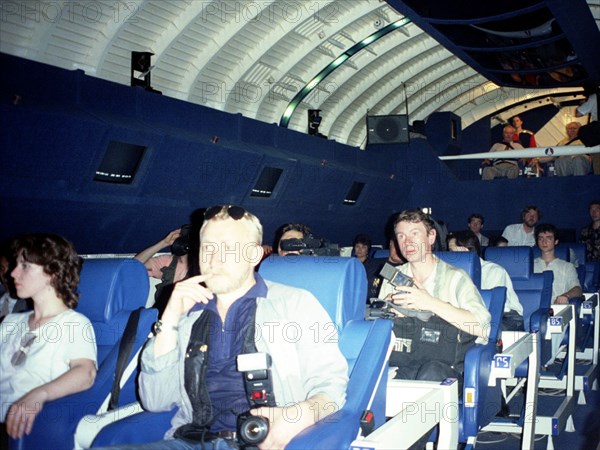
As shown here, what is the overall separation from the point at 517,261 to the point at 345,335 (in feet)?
13.5

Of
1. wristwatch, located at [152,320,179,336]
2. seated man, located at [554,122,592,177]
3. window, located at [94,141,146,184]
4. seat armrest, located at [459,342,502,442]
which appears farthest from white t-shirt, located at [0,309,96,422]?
seated man, located at [554,122,592,177]

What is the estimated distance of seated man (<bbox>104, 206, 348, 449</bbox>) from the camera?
281 cm

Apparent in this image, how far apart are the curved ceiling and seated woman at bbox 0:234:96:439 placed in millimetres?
5848

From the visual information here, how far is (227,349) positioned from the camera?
2869 millimetres

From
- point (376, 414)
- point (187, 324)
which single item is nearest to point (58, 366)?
point (187, 324)

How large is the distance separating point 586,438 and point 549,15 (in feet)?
20.6

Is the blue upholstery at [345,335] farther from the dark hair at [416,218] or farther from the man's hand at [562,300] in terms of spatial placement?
the man's hand at [562,300]

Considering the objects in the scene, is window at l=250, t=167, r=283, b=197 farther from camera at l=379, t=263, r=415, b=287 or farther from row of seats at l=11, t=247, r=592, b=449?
camera at l=379, t=263, r=415, b=287

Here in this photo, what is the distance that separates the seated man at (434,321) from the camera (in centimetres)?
400

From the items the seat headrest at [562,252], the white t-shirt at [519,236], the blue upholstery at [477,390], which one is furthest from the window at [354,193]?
the blue upholstery at [477,390]

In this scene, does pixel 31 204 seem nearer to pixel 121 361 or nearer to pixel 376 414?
pixel 121 361

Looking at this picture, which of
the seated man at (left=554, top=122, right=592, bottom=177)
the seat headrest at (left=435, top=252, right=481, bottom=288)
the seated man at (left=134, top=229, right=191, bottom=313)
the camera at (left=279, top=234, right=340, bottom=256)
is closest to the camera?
the camera at (left=279, top=234, right=340, bottom=256)

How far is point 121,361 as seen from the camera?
3736 mm

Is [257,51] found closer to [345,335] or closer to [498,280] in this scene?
[498,280]
